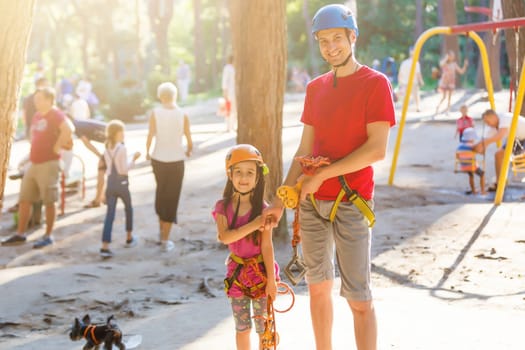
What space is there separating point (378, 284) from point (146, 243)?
3.22 m

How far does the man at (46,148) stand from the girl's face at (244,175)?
215 inches

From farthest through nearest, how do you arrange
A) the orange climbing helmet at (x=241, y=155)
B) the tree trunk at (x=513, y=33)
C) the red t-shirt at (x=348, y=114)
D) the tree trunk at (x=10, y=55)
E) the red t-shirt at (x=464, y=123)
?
Result: the red t-shirt at (x=464, y=123)
the tree trunk at (x=513, y=33)
the tree trunk at (x=10, y=55)
the orange climbing helmet at (x=241, y=155)
the red t-shirt at (x=348, y=114)

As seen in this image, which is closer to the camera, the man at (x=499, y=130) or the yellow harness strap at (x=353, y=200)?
the yellow harness strap at (x=353, y=200)

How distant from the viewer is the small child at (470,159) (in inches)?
473

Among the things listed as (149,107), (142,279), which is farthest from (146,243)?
(149,107)

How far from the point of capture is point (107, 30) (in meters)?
56.7

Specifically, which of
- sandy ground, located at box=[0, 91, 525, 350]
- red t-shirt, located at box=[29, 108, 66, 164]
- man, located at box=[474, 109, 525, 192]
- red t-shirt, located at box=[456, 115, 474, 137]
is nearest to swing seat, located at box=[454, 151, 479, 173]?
man, located at box=[474, 109, 525, 192]

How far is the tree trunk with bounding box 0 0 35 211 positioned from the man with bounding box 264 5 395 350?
153cm

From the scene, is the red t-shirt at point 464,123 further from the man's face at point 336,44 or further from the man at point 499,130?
the man's face at point 336,44

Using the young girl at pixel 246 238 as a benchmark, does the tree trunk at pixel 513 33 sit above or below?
above

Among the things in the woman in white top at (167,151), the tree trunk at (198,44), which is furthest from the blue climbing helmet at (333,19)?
the tree trunk at (198,44)

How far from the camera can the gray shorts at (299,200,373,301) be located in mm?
4137

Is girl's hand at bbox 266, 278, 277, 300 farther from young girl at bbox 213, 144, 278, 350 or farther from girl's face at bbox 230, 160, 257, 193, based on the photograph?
girl's face at bbox 230, 160, 257, 193

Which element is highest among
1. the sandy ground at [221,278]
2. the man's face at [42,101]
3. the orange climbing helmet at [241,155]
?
the orange climbing helmet at [241,155]
